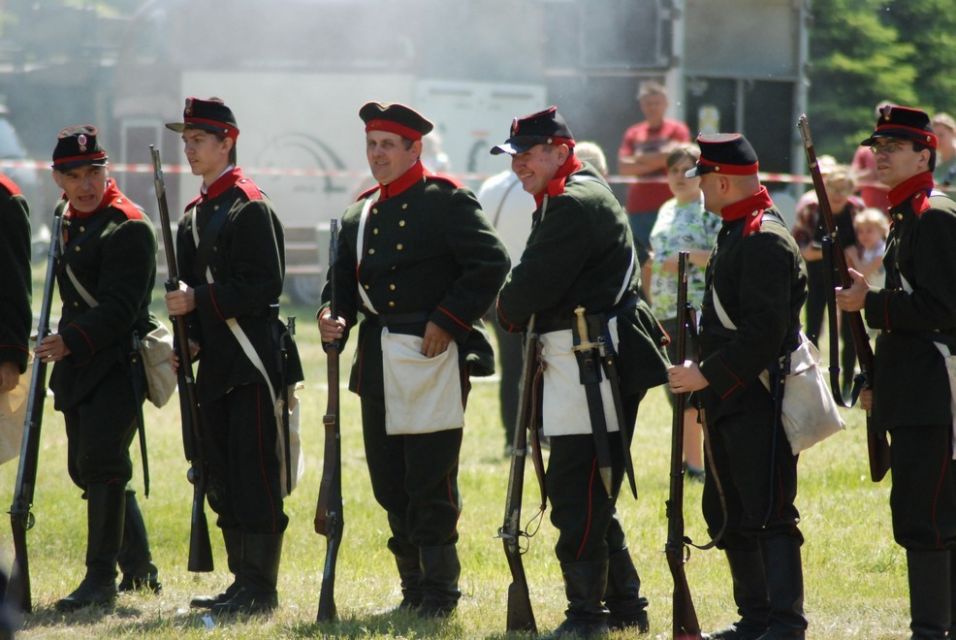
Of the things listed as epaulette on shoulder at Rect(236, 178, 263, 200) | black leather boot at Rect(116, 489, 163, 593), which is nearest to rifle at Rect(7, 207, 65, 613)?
black leather boot at Rect(116, 489, 163, 593)

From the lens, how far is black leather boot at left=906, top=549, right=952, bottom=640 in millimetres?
5020

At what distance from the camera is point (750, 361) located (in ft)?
16.2

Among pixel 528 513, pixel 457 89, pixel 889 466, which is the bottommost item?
pixel 528 513

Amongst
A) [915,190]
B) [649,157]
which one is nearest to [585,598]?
[915,190]

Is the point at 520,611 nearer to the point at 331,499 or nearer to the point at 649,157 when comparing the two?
the point at 331,499

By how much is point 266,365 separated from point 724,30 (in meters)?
11.5

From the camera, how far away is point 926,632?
507 cm

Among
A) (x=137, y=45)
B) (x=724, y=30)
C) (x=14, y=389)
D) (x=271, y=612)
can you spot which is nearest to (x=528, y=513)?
(x=271, y=612)

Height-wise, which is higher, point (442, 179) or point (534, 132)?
point (534, 132)

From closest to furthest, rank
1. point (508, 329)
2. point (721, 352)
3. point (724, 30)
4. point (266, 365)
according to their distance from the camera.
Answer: point (721, 352) < point (508, 329) < point (266, 365) < point (724, 30)

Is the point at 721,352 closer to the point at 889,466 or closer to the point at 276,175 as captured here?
the point at 889,466

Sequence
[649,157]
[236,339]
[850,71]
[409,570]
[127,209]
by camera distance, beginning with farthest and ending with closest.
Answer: [850,71] < [649,157] < [127,209] < [409,570] < [236,339]

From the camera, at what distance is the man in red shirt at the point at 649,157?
11.9m

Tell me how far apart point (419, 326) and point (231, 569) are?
1310mm
